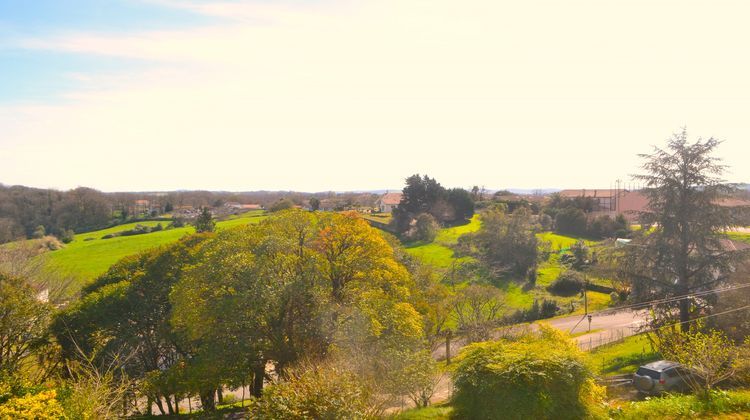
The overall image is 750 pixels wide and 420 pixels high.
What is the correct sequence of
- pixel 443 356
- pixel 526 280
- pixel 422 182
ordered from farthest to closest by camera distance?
1. pixel 422 182
2. pixel 526 280
3. pixel 443 356

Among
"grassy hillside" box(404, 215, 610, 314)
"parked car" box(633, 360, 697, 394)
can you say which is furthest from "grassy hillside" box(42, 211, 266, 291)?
"parked car" box(633, 360, 697, 394)

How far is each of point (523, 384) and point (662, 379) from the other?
7581 mm

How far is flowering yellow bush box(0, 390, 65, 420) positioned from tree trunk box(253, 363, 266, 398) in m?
7.00

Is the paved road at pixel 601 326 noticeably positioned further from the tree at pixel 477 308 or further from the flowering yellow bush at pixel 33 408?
the flowering yellow bush at pixel 33 408

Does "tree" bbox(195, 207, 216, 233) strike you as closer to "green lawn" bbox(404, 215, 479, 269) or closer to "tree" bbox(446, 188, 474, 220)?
"green lawn" bbox(404, 215, 479, 269)

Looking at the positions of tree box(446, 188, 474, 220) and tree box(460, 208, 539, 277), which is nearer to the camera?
tree box(460, 208, 539, 277)

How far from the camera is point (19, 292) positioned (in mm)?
15250

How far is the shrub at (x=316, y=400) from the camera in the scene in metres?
8.58

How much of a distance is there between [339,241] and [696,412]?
459 inches

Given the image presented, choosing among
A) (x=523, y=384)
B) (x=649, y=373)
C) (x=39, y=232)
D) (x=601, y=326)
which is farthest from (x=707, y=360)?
(x=39, y=232)

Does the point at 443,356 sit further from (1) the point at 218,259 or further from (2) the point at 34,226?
(2) the point at 34,226

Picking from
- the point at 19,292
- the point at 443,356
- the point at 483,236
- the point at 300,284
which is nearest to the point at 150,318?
the point at 19,292

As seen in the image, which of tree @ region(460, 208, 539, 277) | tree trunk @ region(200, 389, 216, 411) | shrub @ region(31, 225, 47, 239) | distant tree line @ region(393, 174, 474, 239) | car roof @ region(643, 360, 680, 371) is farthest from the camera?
shrub @ region(31, 225, 47, 239)

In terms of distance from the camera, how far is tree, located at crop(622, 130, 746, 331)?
18.8m
